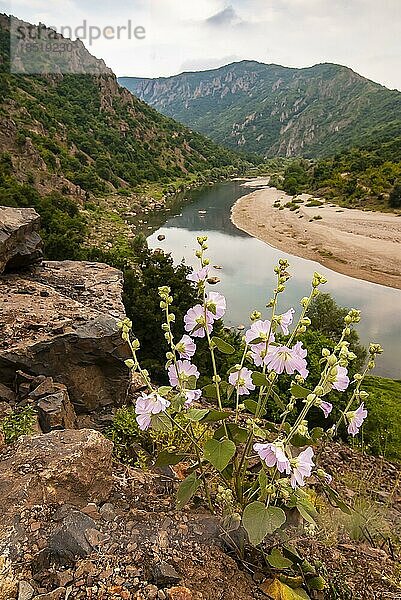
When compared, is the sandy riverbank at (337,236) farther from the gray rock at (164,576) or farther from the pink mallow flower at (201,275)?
the gray rock at (164,576)

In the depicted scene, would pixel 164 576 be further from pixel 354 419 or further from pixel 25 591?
pixel 354 419

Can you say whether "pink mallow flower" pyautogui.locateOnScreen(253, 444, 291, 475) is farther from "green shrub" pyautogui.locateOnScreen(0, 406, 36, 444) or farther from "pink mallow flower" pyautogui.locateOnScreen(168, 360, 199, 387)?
"green shrub" pyautogui.locateOnScreen(0, 406, 36, 444)

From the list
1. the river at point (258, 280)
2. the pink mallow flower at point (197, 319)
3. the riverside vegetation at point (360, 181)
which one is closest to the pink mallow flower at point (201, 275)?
the pink mallow flower at point (197, 319)

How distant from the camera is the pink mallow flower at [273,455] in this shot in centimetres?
166

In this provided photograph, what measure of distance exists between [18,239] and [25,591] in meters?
4.83

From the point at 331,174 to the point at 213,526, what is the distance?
157ft

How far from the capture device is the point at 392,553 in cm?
299

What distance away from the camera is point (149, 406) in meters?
1.89

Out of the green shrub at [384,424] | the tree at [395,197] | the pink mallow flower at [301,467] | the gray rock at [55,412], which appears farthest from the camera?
the tree at [395,197]

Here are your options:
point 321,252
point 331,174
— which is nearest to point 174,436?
point 321,252

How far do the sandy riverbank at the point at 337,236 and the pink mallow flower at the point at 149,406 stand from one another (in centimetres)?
1898

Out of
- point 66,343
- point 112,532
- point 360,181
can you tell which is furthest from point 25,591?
point 360,181

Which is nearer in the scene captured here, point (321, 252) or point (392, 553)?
point (392, 553)

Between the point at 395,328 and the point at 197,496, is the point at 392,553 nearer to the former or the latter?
the point at 197,496
